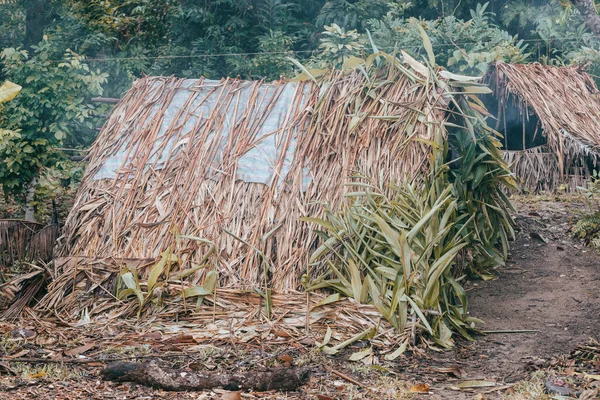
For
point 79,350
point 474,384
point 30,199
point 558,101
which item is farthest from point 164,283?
point 558,101

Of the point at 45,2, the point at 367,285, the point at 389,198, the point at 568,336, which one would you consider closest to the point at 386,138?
the point at 389,198

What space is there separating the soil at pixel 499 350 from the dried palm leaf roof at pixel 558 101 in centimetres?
236

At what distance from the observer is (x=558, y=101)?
10477 millimetres

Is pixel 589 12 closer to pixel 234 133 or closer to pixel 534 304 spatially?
pixel 534 304

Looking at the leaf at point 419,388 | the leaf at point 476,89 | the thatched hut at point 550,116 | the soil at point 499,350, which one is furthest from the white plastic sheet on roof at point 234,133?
the thatched hut at point 550,116

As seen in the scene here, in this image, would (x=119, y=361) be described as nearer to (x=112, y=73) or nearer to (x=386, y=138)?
(x=386, y=138)

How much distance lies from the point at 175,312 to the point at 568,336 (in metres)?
2.91

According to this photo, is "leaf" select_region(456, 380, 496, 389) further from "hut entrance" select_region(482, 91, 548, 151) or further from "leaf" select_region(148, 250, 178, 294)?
"hut entrance" select_region(482, 91, 548, 151)

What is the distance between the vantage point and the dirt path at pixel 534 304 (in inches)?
198

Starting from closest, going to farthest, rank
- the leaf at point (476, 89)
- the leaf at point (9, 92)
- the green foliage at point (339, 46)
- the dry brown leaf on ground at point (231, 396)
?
the dry brown leaf on ground at point (231, 396), the leaf at point (9, 92), the leaf at point (476, 89), the green foliage at point (339, 46)

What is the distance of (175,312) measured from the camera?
5.66 m

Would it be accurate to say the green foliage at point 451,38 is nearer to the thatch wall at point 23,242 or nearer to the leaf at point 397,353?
the thatch wall at point 23,242

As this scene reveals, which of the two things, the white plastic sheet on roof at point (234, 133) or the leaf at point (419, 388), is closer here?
the leaf at point (419, 388)

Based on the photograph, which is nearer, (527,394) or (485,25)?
(527,394)
